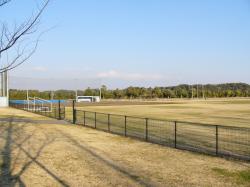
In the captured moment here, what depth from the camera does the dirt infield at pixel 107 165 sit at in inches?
381

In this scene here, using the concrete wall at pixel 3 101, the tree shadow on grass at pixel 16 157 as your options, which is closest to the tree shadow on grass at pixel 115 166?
the tree shadow on grass at pixel 16 157

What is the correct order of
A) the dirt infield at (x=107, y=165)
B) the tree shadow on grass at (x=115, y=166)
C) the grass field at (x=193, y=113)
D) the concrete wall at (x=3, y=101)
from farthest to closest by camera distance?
the concrete wall at (x=3, y=101) → the grass field at (x=193, y=113) → the dirt infield at (x=107, y=165) → the tree shadow on grass at (x=115, y=166)

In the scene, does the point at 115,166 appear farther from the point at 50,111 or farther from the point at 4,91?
the point at 4,91

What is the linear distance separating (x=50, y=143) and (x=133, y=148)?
3619mm

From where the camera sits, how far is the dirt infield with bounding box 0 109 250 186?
9688 mm

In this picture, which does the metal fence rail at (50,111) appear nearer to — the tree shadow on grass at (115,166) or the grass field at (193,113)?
the grass field at (193,113)

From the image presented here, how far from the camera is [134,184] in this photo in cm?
929

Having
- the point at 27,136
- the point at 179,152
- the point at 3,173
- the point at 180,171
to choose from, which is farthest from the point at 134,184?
the point at 27,136

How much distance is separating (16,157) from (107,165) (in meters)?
3.22

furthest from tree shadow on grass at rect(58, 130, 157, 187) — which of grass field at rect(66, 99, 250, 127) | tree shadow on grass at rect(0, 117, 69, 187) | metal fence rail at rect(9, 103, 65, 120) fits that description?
metal fence rail at rect(9, 103, 65, 120)

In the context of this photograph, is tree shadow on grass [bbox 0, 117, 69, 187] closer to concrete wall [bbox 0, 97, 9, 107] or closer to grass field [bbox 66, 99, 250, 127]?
grass field [bbox 66, 99, 250, 127]

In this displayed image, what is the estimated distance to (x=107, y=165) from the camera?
38.5 feet

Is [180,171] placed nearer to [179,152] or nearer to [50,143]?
[179,152]

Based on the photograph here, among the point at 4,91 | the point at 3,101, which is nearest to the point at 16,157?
the point at 3,101
